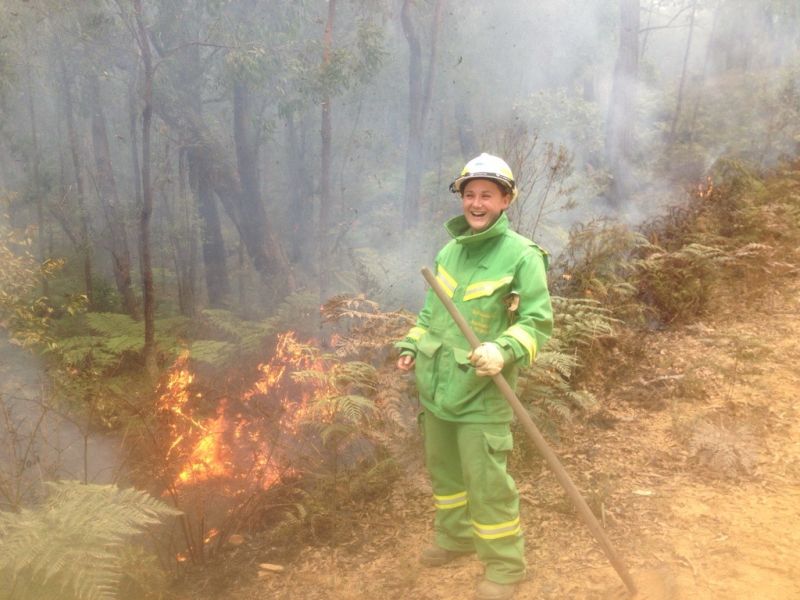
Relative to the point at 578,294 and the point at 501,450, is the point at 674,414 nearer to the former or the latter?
the point at 578,294

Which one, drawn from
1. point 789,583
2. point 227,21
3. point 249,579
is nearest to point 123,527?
point 249,579

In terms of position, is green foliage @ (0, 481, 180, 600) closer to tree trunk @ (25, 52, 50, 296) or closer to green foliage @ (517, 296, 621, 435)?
green foliage @ (517, 296, 621, 435)

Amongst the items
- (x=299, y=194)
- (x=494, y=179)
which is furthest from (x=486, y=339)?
(x=299, y=194)

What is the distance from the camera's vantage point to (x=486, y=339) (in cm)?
283

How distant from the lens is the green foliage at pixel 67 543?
2.52 m

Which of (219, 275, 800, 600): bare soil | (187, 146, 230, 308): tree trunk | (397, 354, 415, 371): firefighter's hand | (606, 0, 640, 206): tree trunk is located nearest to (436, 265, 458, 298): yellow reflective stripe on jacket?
(397, 354, 415, 371): firefighter's hand

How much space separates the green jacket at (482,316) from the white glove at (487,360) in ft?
0.35

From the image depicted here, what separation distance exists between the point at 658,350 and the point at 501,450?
3488 millimetres

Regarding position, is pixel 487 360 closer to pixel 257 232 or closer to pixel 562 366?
pixel 562 366

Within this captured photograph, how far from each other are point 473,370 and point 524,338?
1.04 feet

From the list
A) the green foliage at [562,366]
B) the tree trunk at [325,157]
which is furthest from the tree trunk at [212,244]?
the green foliage at [562,366]

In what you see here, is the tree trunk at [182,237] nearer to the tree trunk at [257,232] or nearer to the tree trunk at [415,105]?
the tree trunk at [257,232]

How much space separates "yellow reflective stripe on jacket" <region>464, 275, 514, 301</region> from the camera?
2.72 meters

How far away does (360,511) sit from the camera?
12.7ft
